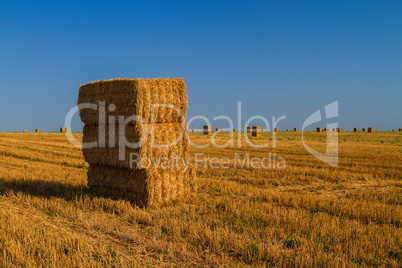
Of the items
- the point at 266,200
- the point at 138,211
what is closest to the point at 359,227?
the point at 266,200

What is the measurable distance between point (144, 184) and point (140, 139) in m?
1.18

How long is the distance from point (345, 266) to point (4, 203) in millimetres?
7987

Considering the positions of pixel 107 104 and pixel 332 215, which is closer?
pixel 332 215

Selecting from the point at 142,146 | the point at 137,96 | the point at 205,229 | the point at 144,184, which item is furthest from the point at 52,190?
the point at 205,229

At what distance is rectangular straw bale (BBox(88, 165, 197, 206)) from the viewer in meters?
8.66

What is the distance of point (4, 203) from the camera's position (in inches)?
338

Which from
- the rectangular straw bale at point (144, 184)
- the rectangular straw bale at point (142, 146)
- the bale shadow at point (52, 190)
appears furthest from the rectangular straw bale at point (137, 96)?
the bale shadow at point (52, 190)

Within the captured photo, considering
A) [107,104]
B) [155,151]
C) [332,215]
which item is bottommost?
[332,215]

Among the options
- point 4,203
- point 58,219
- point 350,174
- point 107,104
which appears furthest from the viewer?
point 350,174

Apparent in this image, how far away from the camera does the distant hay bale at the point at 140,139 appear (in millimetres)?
8562

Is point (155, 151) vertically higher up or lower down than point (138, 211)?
higher up

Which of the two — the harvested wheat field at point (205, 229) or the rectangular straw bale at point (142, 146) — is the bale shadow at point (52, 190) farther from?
the rectangular straw bale at point (142, 146)

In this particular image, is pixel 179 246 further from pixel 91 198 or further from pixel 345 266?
pixel 91 198

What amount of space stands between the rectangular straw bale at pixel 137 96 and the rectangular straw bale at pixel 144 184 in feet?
4.70
